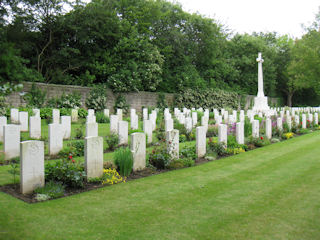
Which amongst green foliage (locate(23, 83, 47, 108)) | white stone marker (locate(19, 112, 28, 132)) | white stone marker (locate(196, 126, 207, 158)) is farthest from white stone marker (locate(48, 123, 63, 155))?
green foliage (locate(23, 83, 47, 108))

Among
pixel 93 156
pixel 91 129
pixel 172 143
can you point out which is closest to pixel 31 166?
pixel 93 156

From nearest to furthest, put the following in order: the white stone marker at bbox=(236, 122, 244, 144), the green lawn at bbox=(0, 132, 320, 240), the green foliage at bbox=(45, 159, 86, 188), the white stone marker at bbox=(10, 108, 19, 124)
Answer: the green lawn at bbox=(0, 132, 320, 240) → the green foliage at bbox=(45, 159, 86, 188) → the white stone marker at bbox=(236, 122, 244, 144) → the white stone marker at bbox=(10, 108, 19, 124)

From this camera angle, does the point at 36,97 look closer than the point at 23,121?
No

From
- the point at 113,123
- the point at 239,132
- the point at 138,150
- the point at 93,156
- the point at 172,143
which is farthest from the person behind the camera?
the point at 113,123

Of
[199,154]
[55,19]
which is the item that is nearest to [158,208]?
[199,154]

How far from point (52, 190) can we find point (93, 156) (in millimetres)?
972

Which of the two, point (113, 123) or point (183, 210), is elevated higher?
point (113, 123)

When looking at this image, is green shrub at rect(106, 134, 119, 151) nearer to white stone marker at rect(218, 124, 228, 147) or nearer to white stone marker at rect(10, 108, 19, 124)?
white stone marker at rect(218, 124, 228, 147)

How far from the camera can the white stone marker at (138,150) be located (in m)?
6.12

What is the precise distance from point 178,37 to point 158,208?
23857mm

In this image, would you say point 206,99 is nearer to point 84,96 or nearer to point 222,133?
point 84,96

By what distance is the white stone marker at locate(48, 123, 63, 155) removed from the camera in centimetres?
727

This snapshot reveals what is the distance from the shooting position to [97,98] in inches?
740

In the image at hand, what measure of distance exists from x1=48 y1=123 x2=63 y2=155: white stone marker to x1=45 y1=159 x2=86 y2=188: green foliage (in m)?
2.24
